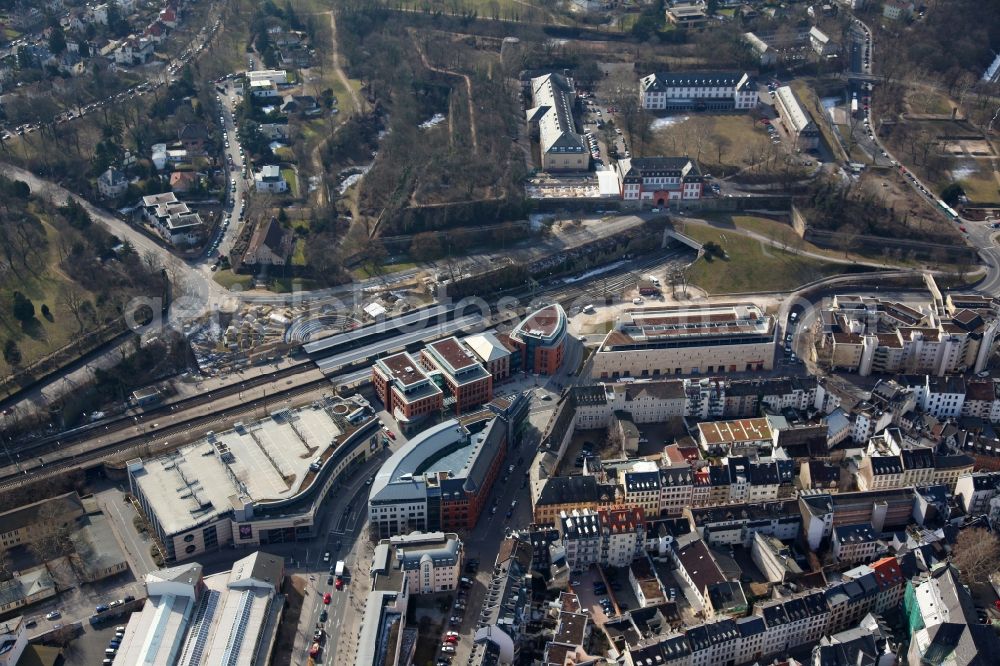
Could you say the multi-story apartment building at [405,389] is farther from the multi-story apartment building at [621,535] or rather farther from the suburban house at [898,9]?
the suburban house at [898,9]

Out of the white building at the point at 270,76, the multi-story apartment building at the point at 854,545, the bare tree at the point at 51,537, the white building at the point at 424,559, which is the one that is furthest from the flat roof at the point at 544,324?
the white building at the point at 270,76

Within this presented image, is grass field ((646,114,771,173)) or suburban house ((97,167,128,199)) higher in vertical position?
grass field ((646,114,771,173))

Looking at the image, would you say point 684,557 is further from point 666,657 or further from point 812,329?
point 812,329

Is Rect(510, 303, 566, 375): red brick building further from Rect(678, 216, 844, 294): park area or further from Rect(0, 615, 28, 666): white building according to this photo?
Rect(0, 615, 28, 666): white building

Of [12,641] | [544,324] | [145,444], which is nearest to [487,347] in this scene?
[544,324]

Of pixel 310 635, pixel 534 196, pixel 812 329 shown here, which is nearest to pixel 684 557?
pixel 310 635

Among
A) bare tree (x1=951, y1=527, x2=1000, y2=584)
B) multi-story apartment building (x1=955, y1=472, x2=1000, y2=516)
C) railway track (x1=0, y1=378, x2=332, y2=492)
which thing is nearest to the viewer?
bare tree (x1=951, y1=527, x2=1000, y2=584)

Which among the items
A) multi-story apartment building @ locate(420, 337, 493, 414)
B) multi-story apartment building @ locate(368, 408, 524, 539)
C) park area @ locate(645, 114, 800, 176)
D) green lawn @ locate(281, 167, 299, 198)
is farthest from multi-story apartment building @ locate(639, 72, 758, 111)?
multi-story apartment building @ locate(368, 408, 524, 539)
